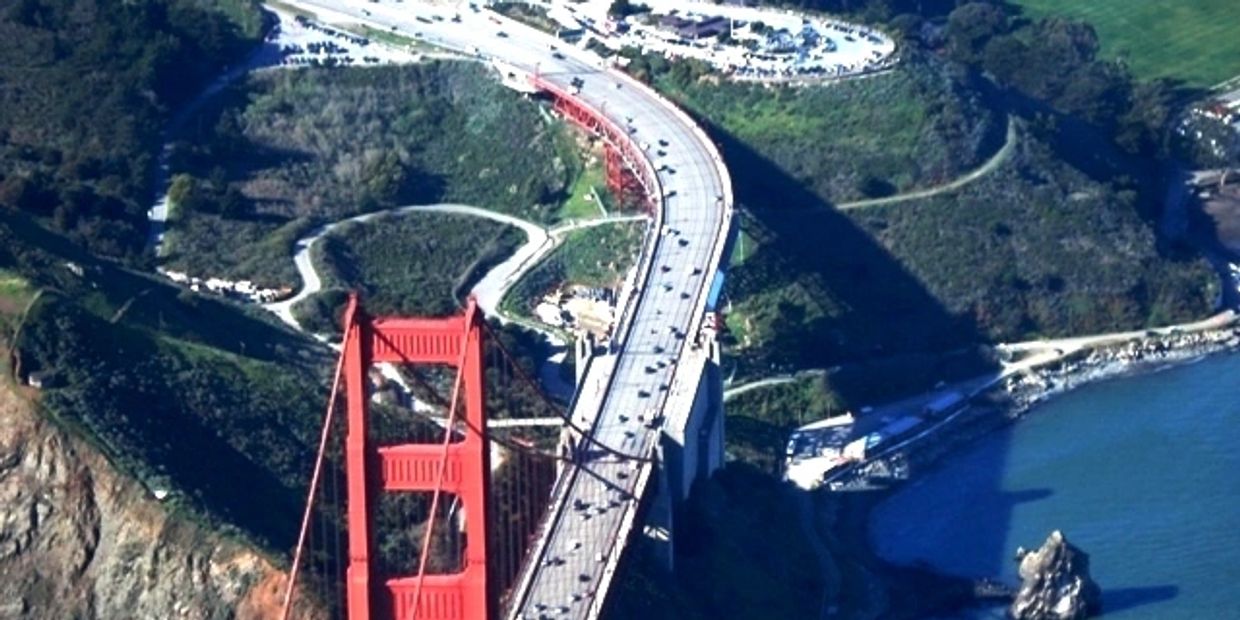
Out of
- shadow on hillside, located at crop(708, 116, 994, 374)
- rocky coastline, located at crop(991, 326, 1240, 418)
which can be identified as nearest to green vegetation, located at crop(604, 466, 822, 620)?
shadow on hillside, located at crop(708, 116, 994, 374)

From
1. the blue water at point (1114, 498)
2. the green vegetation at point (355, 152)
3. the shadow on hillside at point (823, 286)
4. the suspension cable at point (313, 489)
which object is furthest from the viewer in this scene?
the green vegetation at point (355, 152)

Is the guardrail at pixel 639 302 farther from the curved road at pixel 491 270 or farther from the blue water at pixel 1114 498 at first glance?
the blue water at pixel 1114 498

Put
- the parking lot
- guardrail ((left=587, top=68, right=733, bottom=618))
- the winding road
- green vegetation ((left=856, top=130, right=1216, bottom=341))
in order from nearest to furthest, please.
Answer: guardrail ((left=587, top=68, right=733, bottom=618)) → the winding road → green vegetation ((left=856, top=130, right=1216, bottom=341)) → the parking lot

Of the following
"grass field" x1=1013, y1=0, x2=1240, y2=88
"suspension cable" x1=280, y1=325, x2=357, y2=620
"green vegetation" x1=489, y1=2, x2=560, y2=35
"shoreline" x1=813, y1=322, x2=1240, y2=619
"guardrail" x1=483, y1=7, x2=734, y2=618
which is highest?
"suspension cable" x1=280, y1=325, x2=357, y2=620

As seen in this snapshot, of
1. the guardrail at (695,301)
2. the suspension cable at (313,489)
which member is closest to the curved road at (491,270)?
the guardrail at (695,301)

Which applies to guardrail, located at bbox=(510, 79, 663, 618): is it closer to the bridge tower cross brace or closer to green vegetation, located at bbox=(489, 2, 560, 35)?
green vegetation, located at bbox=(489, 2, 560, 35)
